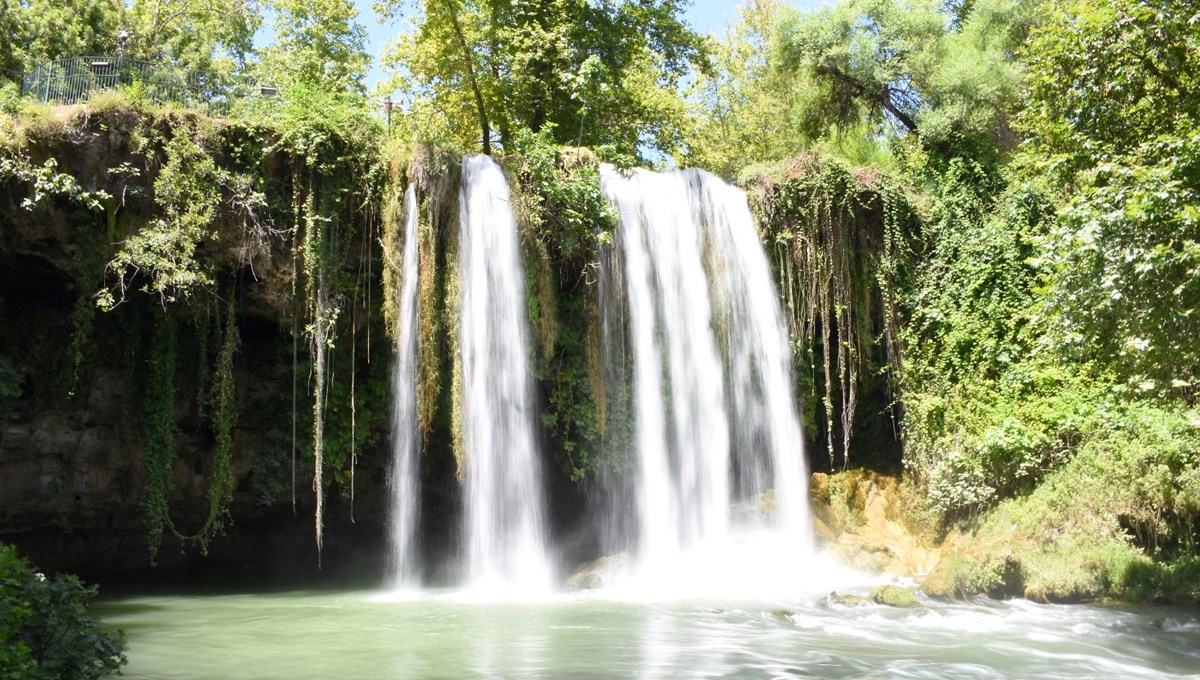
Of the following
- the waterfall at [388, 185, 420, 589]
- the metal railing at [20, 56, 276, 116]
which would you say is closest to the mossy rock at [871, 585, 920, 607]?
the waterfall at [388, 185, 420, 589]

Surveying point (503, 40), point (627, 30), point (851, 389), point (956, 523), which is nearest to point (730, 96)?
point (627, 30)

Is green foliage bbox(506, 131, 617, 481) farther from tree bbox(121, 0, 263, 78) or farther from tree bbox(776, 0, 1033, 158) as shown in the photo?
tree bbox(121, 0, 263, 78)

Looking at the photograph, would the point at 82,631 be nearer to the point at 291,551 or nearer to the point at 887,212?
the point at 291,551

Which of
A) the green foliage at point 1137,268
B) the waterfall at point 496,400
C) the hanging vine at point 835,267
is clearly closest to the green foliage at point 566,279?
the waterfall at point 496,400

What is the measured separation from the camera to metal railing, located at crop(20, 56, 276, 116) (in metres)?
14.0

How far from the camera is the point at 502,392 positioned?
46.3ft

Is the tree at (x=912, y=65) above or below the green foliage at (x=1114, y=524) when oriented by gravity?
above

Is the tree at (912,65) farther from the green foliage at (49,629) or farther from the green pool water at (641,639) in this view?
the green foliage at (49,629)

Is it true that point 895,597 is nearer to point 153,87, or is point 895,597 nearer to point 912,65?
point 912,65

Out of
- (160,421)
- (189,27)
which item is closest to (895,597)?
(160,421)

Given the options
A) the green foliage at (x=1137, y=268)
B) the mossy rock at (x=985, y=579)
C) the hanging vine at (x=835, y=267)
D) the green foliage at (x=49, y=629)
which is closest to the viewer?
the green foliage at (x=49, y=629)

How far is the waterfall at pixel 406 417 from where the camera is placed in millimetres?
13742

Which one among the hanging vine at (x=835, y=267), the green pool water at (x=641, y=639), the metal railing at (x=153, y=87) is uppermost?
the metal railing at (x=153, y=87)

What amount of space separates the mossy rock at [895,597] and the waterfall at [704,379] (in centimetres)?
291
